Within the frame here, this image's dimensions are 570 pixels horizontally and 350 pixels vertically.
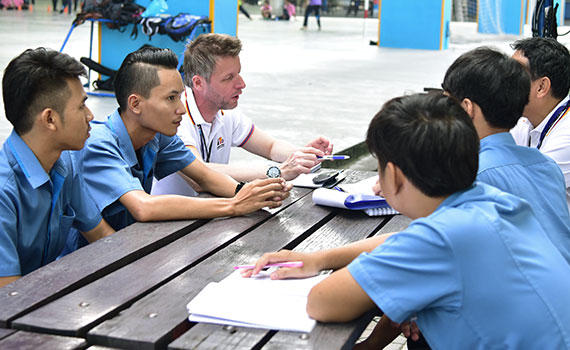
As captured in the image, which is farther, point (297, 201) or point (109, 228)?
point (297, 201)

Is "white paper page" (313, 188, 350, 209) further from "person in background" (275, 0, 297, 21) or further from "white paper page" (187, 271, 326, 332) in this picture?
"person in background" (275, 0, 297, 21)

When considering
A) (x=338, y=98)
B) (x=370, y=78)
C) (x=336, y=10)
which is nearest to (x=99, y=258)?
(x=338, y=98)

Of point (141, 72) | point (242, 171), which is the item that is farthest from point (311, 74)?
point (141, 72)

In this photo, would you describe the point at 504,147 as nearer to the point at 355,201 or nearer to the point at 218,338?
the point at 355,201

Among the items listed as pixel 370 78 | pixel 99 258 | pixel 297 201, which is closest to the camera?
pixel 99 258

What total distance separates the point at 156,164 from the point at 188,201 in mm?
602

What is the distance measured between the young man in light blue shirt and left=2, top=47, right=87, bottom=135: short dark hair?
3.58 feet

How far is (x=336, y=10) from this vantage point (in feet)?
105

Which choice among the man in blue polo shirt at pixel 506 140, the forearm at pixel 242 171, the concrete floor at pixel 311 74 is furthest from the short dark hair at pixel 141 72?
the concrete floor at pixel 311 74

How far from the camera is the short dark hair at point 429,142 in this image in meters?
1.55

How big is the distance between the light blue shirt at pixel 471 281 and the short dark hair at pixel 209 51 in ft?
6.78

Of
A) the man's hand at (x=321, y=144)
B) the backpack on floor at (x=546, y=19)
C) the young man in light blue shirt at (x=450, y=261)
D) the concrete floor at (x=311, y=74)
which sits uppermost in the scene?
the backpack on floor at (x=546, y=19)

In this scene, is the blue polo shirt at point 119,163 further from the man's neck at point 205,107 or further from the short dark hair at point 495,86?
the short dark hair at point 495,86

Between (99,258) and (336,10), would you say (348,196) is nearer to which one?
(99,258)
